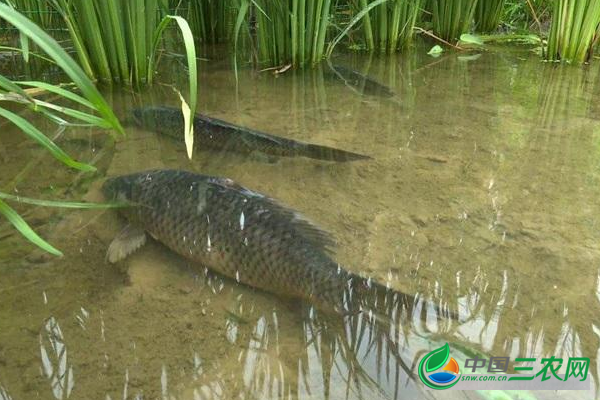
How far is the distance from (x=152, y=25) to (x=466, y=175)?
1.89 m

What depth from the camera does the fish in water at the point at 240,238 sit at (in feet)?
3.84

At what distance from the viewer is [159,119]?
91.3 inches

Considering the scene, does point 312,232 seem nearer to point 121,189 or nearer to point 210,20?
point 121,189

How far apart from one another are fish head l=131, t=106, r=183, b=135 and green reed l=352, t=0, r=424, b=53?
82.3 inches

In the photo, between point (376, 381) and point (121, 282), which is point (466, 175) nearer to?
point (376, 381)

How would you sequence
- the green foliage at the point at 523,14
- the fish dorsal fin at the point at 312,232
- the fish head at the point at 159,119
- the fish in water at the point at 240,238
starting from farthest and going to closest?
the green foliage at the point at 523,14, the fish head at the point at 159,119, the fish dorsal fin at the point at 312,232, the fish in water at the point at 240,238

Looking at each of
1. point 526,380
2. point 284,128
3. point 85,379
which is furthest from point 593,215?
point 85,379

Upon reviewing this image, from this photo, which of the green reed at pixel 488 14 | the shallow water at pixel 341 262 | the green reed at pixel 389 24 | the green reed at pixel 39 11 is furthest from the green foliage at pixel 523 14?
the green reed at pixel 39 11

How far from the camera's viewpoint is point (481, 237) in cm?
148

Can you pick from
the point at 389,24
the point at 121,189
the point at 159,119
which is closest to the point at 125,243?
the point at 121,189

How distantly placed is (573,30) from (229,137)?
9.42 ft

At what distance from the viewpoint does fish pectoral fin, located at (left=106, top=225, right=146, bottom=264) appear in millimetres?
1407

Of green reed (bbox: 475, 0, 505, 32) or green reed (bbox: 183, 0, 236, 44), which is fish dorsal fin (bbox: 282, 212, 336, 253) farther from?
green reed (bbox: 475, 0, 505, 32)

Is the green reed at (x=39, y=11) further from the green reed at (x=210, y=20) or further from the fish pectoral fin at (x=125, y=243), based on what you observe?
the fish pectoral fin at (x=125, y=243)
